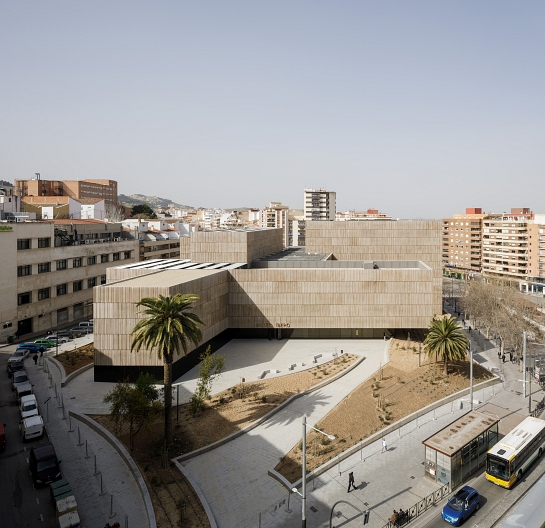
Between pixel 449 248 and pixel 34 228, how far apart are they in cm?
13556

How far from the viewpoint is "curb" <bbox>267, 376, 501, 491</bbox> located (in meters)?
27.8

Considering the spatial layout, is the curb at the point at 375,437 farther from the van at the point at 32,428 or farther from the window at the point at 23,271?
the window at the point at 23,271

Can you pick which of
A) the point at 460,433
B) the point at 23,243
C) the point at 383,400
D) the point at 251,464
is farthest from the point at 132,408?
the point at 23,243

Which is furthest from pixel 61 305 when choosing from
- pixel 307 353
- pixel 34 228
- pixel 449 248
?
A: pixel 449 248

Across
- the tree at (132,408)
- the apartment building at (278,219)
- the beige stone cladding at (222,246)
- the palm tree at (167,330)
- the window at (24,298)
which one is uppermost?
the apartment building at (278,219)

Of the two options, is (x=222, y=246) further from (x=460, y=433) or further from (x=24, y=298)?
(x=460, y=433)

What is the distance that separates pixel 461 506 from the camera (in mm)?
24547

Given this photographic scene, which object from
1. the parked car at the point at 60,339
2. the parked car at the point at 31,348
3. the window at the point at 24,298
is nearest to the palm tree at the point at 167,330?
the parked car at the point at 31,348

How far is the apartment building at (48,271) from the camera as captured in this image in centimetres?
6203

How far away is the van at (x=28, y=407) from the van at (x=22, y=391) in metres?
1.99

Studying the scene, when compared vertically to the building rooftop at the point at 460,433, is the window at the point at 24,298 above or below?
above

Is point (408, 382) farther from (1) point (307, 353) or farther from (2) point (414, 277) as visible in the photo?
(2) point (414, 277)

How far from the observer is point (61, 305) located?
7194 cm

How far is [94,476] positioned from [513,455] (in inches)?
1098
